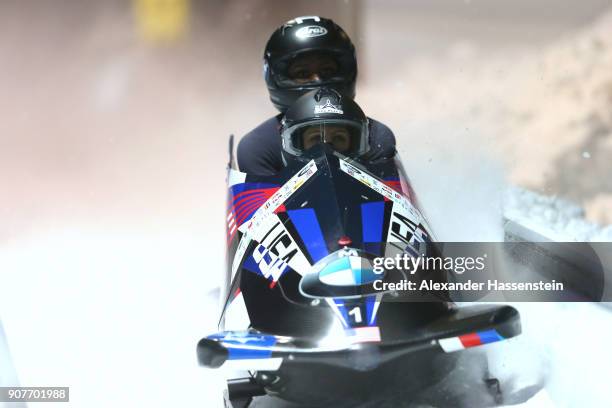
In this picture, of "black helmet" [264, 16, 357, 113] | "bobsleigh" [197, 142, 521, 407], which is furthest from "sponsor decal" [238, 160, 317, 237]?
"black helmet" [264, 16, 357, 113]

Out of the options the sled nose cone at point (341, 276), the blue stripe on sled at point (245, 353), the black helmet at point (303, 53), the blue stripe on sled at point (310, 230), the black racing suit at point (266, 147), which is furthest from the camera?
the black helmet at point (303, 53)

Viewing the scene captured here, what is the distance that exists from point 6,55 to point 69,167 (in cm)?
146

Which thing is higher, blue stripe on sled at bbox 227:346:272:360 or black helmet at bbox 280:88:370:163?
black helmet at bbox 280:88:370:163

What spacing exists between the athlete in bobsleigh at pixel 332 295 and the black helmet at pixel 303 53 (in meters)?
1.85

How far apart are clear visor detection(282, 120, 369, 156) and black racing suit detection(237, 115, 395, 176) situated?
0.65m

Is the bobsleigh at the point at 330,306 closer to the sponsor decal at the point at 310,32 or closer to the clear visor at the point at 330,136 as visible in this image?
the clear visor at the point at 330,136

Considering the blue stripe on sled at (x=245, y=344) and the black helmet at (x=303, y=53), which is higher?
the black helmet at (x=303, y=53)

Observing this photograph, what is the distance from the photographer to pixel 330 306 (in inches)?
101

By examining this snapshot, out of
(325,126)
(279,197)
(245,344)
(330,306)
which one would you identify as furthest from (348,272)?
(325,126)

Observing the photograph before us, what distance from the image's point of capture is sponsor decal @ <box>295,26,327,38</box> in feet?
17.4

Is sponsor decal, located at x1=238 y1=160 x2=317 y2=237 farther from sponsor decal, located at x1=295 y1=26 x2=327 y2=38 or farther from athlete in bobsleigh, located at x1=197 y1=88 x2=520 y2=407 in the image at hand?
sponsor decal, located at x1=295 y1=26 x2=327 y2=38

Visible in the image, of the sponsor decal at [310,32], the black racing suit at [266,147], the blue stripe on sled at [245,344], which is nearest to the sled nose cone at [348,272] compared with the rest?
the blue stripe on sled at [245,344]

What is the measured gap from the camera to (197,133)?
7.21m

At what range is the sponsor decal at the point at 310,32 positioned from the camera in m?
5.30
